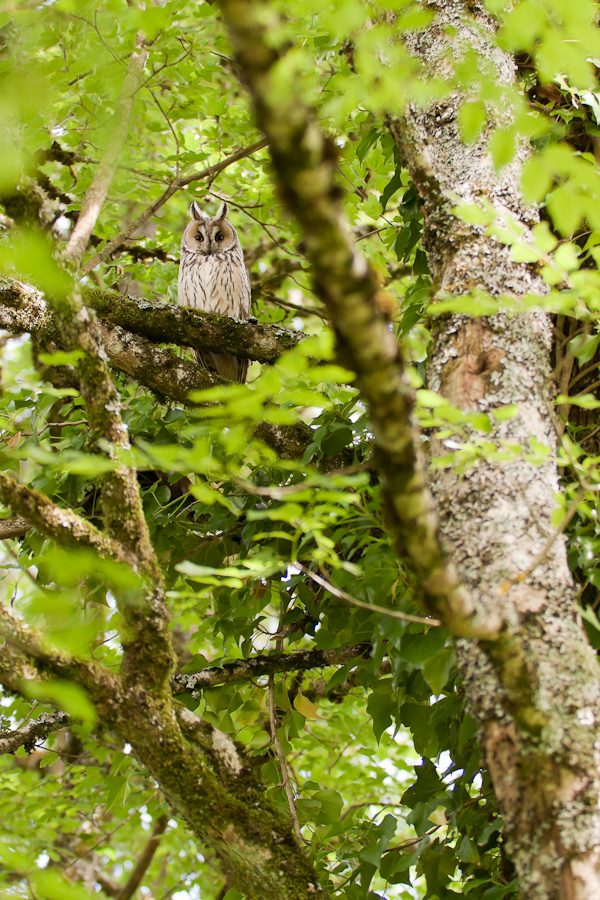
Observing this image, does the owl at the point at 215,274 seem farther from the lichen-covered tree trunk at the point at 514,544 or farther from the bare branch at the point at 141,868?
the bare branch at the point at 141,868

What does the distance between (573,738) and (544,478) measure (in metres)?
0.48

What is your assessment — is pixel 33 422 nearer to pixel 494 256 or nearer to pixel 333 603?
pixel 333 603

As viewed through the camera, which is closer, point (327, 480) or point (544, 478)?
point (327, 480)

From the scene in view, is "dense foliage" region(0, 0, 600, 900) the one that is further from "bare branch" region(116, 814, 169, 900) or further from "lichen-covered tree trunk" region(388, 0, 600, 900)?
"bare branch" region(116, 814, 169, 900)

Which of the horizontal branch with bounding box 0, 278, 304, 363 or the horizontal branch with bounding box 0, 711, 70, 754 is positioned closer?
the horizontal branch with bounding box 0, 711, 70, 754

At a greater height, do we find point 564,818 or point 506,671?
point 506,671

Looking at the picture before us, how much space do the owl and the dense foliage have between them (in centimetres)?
17

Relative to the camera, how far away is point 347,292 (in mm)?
733

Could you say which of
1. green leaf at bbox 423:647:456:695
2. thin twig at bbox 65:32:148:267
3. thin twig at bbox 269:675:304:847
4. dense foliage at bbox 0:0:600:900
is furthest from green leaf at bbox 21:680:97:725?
thin twig at bbox 269:675:304:847

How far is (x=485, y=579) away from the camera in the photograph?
1199 millimetres

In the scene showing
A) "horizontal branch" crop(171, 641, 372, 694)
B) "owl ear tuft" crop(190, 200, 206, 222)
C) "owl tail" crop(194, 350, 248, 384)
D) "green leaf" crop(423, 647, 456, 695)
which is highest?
"owl ear tuft" crop(190, 200, 206, 222)

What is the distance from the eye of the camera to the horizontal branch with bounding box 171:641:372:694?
2260 millimetres

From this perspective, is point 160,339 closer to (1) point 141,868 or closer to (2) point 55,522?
(2) point 55,522

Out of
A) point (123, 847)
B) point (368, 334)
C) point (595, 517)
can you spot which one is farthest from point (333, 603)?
point (123, 847)
